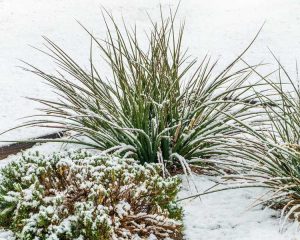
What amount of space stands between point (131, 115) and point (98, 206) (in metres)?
1.02

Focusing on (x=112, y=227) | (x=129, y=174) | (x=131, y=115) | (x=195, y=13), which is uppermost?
(x=195, y=13)

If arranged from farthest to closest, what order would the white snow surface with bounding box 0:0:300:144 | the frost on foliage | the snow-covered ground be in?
1. the white snow surface with bounding box 0:0:300:144
2. the snow-covered ground
3. the frost on foliage

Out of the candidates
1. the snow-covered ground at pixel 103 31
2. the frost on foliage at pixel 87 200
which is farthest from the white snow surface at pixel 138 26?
the frost on foliage at pixel 87 200

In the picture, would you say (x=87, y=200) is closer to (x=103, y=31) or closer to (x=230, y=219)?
(x=230, y=219)

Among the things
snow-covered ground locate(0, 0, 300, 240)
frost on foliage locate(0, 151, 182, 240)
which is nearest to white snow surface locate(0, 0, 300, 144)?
snow-covered ground locate(0, 0, 300, 240)

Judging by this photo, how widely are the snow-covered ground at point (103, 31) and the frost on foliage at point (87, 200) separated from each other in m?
0.56

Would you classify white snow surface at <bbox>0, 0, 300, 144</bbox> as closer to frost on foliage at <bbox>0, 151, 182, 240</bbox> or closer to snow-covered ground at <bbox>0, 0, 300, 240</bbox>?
snow-covered ground at <bbox>0, 0, 300, 240</bbox>

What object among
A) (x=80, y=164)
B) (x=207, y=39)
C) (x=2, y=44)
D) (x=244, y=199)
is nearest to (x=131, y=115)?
(x=80, y=164)

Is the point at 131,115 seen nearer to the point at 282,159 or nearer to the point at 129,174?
the point at 129,174

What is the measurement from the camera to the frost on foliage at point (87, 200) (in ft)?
8.57

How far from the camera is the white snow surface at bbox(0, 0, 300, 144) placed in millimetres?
7297

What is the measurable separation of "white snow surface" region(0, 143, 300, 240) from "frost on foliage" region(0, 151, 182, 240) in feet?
0.47

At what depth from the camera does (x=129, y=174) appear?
2871mm

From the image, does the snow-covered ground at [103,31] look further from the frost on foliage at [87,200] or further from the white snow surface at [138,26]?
the frost on foliage at [87,200]
